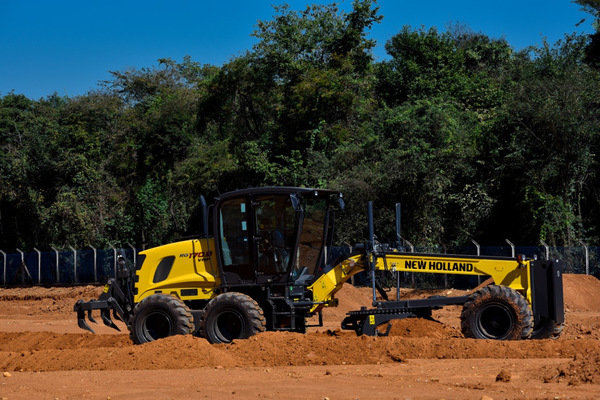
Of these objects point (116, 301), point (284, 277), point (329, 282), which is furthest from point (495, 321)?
point (116, 301)

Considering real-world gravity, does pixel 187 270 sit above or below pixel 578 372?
above

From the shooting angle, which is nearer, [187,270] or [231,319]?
[231,319]

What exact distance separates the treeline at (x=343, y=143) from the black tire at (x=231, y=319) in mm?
17035

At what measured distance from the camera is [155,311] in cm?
1381

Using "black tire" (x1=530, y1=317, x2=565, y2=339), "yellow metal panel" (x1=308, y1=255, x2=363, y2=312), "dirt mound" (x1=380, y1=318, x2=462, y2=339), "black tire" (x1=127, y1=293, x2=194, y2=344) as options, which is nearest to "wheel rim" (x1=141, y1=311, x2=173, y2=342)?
"black tire" (x1=127, y1=293, x2=194, y2=344)

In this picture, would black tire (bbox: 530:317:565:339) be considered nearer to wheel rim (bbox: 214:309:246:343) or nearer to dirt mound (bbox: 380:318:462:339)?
dirt mound (bbox: 380:318:462:339)

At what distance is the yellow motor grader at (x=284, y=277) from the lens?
1280 centimetres

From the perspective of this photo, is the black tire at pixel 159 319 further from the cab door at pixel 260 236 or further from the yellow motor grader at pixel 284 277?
the cab door at pixel 260 236

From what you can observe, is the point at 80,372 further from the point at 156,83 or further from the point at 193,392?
the point at 156,83

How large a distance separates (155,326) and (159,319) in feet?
0.50

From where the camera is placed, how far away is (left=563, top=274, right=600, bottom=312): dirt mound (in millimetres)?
22547

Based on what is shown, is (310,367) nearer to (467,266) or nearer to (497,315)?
(497,315)

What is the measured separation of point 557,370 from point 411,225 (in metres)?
21.1

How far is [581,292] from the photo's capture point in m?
23.0
